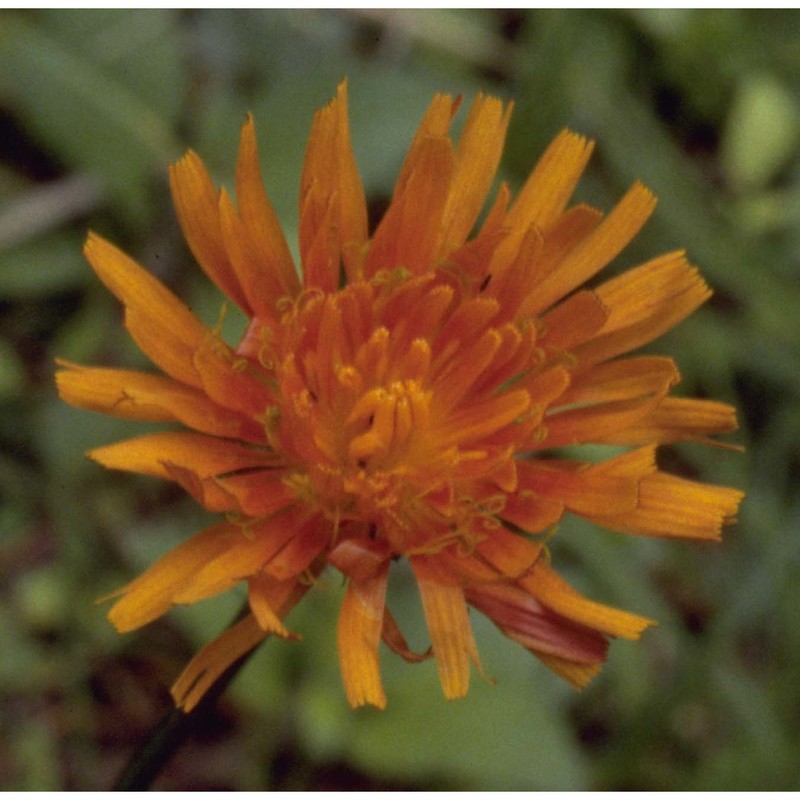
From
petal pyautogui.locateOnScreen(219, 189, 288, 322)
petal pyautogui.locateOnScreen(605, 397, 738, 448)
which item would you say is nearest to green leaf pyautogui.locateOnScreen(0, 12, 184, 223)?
petal pyautogui.locateOnScreen(219, 189, 288, 322)

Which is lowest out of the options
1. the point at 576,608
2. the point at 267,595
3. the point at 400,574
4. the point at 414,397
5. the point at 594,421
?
the point at 400,574

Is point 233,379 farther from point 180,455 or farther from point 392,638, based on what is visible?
point 392,638

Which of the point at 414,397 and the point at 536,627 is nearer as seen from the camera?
the point at 536,627

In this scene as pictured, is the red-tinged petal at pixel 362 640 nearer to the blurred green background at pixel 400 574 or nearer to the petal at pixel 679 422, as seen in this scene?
the petal at pixel 679 422

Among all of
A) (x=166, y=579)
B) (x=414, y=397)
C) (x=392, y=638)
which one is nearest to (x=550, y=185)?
(x=414, y=397)

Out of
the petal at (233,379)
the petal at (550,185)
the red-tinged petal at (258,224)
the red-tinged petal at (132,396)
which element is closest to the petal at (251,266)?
the red-tinged petal at (258,224)

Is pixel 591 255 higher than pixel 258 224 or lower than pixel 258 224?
higher
